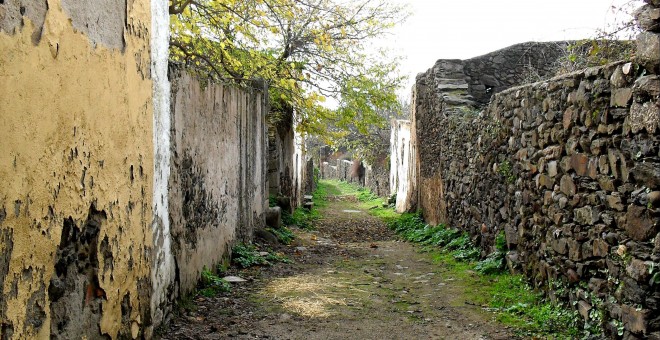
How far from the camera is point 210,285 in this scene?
573cm

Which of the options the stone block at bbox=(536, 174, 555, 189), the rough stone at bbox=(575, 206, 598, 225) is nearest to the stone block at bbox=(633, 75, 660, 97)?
the rough stone at bbox=(575, 206, 598, 225)

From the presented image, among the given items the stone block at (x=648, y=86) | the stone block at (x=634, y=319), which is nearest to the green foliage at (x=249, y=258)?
the stone block at (x=634, y=319)

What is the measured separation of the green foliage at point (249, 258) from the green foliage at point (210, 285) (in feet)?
3.93

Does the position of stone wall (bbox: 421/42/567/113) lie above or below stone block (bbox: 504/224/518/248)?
above

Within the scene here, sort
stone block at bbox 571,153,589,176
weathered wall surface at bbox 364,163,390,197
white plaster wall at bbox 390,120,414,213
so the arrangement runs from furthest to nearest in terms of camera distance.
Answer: weathered wall surface at bbox 364,163,390,197
white plaster wall at bbox 390,120,414,213
stone block at bbox 571,153,589,176

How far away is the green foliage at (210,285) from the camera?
5.52 meters

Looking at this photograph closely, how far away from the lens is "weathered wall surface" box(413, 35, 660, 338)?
141 inches

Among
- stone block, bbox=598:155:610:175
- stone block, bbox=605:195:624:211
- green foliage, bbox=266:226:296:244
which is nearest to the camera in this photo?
stone block, bbox=605:195:624:211

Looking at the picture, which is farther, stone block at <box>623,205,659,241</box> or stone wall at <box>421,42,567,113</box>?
stone wall at <box>421,42,567,113</box>

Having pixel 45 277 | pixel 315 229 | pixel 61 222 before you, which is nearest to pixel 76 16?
pixel 61 222

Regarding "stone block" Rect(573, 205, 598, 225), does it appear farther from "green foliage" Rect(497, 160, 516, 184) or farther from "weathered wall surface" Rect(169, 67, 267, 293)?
"weathered wall surface" Rect(169, 67, 267, 293)

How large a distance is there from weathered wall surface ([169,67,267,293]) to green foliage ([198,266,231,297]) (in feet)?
0.43

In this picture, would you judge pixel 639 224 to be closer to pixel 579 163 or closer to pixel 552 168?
pixel 579 163

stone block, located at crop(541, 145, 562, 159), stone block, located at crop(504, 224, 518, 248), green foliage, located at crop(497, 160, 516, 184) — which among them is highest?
stone block, located at crop(541, 145, 562, 159)
